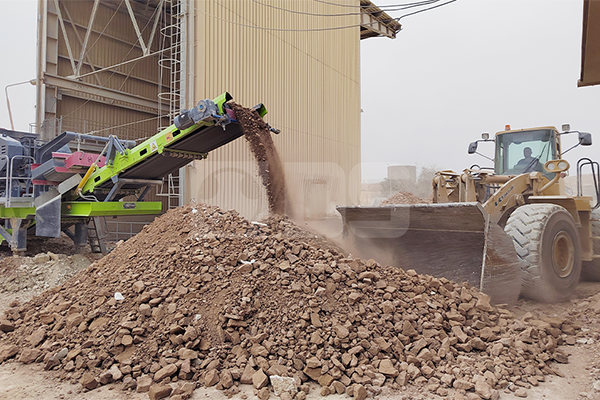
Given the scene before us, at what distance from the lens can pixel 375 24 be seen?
18016 millimetres

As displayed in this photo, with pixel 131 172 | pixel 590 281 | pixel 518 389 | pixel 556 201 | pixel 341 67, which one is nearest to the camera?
pixel 518 389

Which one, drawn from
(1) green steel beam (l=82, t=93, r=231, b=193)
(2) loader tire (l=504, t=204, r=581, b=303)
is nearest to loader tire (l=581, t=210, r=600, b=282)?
(2) loader tire (l=504, t=204, r=581, b=303)

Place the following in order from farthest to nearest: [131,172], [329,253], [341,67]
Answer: [341,67], [131,172], [329,253]

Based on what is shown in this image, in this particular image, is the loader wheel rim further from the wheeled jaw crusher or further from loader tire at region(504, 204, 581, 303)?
the wheeled jaw crusher

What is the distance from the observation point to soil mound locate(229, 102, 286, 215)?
19.2ft

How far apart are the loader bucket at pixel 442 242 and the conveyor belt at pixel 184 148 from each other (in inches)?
87.3

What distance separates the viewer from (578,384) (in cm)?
296

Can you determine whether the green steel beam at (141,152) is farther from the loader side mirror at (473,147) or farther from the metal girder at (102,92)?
the metal girder at (102,92)

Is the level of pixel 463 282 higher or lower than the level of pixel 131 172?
lower

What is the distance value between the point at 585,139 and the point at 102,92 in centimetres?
1234

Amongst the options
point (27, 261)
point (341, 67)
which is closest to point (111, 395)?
point (27, 261)

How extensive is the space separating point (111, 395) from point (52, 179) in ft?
17.6

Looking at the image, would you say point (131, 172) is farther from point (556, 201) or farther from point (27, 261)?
point (556, 201)

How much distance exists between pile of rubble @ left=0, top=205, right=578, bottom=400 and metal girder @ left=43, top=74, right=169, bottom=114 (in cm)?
860
